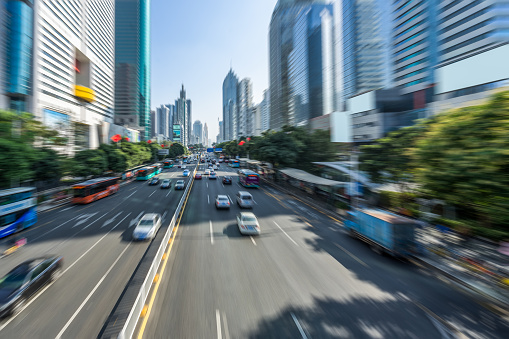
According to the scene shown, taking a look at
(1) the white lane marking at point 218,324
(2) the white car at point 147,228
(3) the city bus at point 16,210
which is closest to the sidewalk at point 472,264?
(1) the white lane marking at point 218,324

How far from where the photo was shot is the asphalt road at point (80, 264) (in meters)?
7.27

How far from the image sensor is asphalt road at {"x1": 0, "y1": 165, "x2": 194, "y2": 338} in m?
7.27

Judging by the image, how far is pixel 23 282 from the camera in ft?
26.6

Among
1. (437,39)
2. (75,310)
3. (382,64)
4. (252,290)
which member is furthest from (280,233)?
(382,64)

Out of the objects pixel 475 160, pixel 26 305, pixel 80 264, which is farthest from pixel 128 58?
pixel 475 160

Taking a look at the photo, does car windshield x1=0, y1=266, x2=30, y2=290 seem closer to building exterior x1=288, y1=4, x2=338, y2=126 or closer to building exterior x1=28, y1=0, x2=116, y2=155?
building exterior x1=28, y1=0, x2=116, y2=155

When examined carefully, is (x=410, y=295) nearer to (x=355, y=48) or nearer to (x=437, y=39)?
(x=437, y=39)

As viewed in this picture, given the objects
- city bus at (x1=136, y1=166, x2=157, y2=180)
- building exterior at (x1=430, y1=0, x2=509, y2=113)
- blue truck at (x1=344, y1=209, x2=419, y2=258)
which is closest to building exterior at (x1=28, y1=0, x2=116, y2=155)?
city bus at (x1=136, y1=166, x2=157, y2=180)

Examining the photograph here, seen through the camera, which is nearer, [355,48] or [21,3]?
[21,3]

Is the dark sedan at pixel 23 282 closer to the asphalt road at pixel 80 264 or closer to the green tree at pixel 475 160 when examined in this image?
the asphalt road at pixel 80 264

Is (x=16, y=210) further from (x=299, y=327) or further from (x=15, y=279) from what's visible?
(x=299, y=327)

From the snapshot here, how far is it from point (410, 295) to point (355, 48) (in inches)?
4348

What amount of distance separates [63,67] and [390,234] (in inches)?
3302

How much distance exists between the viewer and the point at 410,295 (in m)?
9.19
